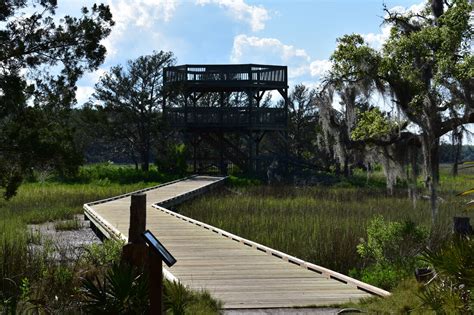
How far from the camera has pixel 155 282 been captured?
582cm

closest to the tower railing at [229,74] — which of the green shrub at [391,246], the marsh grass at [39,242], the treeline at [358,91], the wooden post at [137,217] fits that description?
the marsh grass at [39,242]

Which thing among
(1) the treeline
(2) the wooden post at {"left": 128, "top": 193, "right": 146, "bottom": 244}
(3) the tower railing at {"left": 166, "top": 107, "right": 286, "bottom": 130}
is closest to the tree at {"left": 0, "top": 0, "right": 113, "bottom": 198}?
(1) the treeline

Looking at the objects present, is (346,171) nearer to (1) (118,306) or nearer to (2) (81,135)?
(2) (81,135)

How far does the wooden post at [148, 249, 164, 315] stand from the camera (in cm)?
567

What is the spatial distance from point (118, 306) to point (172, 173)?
98.3ft

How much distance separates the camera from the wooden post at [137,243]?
23.0 feet

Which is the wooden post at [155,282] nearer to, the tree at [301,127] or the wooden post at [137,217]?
the wooden post at [137,217]

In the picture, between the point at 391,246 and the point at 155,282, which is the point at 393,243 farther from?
the point at 155,282

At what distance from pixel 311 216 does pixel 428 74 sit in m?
5.31

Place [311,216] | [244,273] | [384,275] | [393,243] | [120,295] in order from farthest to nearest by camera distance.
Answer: [311,216]
[393,243]
[384,275]
[244,273]
[120,295]

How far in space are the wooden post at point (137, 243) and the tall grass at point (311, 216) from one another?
506 cm

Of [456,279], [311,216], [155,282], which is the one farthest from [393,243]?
[311,216]

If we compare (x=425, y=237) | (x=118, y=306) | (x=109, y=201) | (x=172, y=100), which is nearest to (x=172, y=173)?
(x=172, y=100)

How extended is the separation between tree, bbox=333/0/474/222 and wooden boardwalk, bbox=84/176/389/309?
430cm
